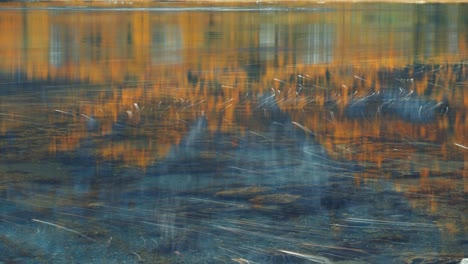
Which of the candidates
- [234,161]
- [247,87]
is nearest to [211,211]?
[234,161]

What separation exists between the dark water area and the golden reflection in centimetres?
4

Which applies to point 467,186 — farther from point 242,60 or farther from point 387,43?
point 387,43

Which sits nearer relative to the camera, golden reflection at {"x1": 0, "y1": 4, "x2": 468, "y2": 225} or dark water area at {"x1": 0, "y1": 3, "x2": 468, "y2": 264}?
dark water area at {"x1": 0, "y1": 3, "x2": 468, "y2": 264}

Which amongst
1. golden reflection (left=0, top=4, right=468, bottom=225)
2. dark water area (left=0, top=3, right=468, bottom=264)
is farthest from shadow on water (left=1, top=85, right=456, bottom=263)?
golden reflection (left=0, top=4, right=468, bottom=225)

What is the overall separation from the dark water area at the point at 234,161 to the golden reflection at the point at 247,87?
38mm

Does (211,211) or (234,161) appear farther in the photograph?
(234,161)

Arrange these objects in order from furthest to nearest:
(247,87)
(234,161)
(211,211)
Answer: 1. (247,87)
2. (234,161)
3. (211,211)

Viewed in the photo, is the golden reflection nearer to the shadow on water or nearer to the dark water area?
the dark water area

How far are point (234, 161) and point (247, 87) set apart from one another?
213 inches

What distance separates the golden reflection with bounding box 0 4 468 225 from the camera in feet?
31.7


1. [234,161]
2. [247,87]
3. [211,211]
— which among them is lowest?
[211,211]

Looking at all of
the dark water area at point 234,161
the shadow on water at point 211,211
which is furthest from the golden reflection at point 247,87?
the shadow on water at point 211,211

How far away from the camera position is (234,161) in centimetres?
910

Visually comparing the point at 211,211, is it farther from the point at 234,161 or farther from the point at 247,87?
the point at 247,87
